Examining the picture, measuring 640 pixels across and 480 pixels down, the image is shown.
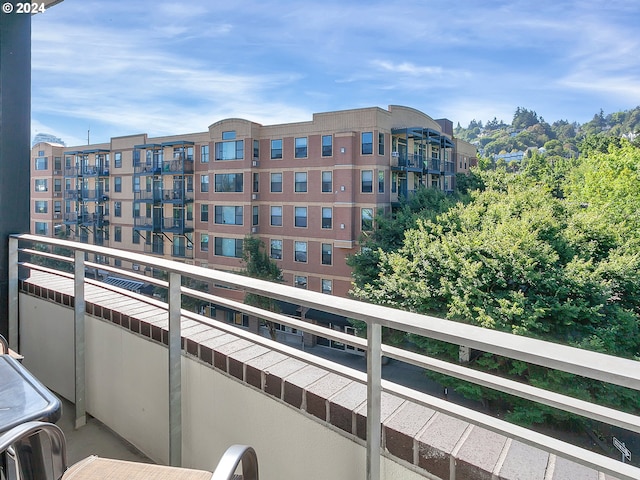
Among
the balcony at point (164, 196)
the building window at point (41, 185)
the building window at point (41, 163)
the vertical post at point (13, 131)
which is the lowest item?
the vertical post at point (13, 131)

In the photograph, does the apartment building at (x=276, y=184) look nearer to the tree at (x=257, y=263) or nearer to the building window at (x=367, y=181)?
the building window at (x=367, y=181)

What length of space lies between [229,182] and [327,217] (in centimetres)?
483

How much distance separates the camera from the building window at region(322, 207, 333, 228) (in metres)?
16.6

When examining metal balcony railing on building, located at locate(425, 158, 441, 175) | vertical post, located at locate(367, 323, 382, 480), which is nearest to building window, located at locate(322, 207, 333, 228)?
metal balcony railing on building, located at locate(425, 158, 441, 175)

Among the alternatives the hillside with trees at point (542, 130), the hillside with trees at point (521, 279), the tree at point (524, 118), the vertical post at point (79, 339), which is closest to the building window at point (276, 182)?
the hillside with trees at point (521, 279)

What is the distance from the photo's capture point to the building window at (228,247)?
720 inches

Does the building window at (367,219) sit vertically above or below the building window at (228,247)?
above

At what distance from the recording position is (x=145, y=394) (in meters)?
1.75

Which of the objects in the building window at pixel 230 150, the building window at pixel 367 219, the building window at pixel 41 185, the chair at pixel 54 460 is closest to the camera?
the chair at pixel 54 460

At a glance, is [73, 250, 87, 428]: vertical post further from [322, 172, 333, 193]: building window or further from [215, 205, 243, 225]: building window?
[215, 205, 243, 225]: building window

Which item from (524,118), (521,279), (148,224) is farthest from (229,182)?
(524,118)

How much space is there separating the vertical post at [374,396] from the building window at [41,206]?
29950 millimetres

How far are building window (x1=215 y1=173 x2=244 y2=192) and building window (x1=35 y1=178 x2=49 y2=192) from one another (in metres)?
13.9

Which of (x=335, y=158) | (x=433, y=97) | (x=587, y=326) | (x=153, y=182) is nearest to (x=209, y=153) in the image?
(x=153, y=182)
